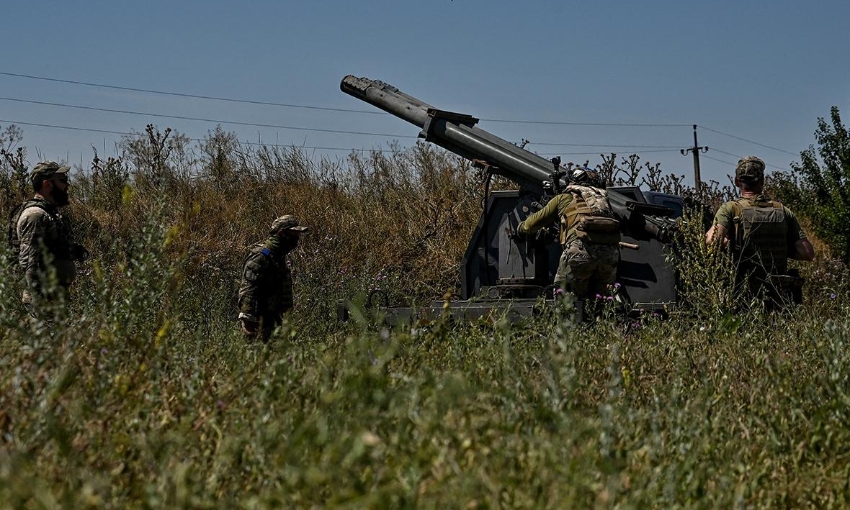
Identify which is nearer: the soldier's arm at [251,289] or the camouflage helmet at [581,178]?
the soldier's arm at [251,289]

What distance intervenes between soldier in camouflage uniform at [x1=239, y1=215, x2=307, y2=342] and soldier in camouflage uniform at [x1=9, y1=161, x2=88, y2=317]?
1.36 metres

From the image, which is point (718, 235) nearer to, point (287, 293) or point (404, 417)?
point (287, 293)

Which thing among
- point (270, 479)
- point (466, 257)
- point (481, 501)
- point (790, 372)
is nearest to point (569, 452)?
point (481, 501)

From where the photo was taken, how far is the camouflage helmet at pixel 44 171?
7.97m

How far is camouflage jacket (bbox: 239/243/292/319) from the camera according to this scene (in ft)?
28.8

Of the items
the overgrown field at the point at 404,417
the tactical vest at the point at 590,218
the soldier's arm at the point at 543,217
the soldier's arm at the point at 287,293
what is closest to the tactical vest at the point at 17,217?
the soldier's arm at the point at 287,293

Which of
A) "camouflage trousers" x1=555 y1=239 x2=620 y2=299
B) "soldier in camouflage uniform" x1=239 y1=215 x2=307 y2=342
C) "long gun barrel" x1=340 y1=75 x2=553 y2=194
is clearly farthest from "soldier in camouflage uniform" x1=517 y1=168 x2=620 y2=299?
"soldier in camouflage uniform" x1=239 y1=215 x2=307 y2=342

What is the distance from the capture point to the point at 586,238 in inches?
342

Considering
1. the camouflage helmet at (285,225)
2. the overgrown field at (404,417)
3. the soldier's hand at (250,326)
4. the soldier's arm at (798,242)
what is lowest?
the overgrown field at (404,417)

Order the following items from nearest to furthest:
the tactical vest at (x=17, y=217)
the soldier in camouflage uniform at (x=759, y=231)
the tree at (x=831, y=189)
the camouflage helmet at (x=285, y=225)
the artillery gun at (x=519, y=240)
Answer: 1. the tactical vest at (x=17, y=217)
2. the soldier in camouflage uniform at (x=759, y=231)
3. the camouflage helmet at (x=285, y=225)
4. the artillery gun at (x=519, y=240)
5. the tree at (x=831, y=189)

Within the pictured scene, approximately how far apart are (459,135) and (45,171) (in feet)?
15.1

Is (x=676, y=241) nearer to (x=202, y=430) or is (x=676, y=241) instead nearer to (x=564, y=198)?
(x=564, y=198)

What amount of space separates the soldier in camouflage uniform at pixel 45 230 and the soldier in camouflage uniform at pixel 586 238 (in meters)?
3.70

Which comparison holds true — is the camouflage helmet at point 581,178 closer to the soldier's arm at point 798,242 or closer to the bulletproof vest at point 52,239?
the soldier's arm at point 798,242
